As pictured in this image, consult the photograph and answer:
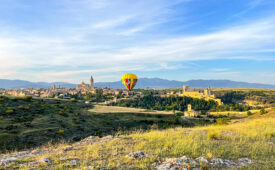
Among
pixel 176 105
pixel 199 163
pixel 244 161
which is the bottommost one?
pixel 176 105

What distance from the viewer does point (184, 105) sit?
16512 centimetres

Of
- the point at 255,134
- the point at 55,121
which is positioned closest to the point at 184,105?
the point at 55,121

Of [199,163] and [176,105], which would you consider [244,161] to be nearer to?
[199,163]

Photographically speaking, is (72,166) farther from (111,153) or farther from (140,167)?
(140,167)

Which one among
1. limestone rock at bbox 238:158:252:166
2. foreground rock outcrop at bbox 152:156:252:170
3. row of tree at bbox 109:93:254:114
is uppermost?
foreground rock outcrop at bbox 152:156:252:170

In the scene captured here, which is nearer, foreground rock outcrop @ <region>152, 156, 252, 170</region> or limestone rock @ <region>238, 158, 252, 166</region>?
foreground rock outcrop @ <region>152, 156, 252, 170</region>

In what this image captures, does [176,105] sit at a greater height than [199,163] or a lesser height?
lesser

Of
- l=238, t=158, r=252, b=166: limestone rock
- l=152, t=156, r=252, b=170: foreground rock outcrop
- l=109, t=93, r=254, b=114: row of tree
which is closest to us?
l=152, t=156, r=252, b=170: foreground rock outcrop

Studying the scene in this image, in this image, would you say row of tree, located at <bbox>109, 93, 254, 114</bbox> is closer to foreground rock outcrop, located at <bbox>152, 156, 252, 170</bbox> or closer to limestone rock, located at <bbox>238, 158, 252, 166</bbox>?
limestone rock, located at <bbox>238, 158, 252, 166</bbox>

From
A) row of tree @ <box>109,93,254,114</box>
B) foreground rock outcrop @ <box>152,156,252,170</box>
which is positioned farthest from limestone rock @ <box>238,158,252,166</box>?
row of tree @ <box>109,93,254,114</box>

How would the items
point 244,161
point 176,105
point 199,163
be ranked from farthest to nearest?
1. point 176,105
2. point 244,161
3. point 199,163

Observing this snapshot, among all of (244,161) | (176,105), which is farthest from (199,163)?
(176,105)

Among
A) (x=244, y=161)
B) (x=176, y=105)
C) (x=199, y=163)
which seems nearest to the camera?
(x=199, y=163)

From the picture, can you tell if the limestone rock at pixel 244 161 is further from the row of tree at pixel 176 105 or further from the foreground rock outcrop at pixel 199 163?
the row of tree at pixel 176 105
